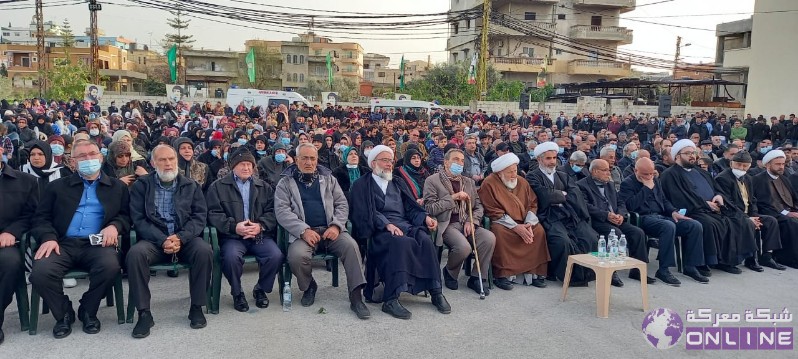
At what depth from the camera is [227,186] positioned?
516 cm

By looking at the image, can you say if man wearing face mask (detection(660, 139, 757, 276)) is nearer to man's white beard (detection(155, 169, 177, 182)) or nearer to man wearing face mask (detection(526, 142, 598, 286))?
man wearing face mask (detection(526, 142, 598, 286))

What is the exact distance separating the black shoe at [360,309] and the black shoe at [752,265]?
16.0 ft

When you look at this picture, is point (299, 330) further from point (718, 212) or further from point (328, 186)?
point (718, 212)

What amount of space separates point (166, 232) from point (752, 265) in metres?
6.58

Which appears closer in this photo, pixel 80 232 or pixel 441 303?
pixel 80 232

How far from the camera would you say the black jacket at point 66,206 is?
4433mm

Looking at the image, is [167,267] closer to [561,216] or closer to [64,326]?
[64,326]

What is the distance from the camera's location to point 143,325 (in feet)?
13.9

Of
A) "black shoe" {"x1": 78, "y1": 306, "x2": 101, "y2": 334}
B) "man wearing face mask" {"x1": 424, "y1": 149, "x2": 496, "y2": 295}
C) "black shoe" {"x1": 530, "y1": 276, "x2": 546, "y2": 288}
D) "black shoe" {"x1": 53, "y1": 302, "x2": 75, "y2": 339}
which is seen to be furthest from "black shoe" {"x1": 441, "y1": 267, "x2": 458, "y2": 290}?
"black shoe" {"x1": 53, "y1": 302, "x2": 75, "y2": 339}

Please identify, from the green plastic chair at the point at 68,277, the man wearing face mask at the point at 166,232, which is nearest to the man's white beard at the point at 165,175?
the man wearing face mask at the point at 166,232

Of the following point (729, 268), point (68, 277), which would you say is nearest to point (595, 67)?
point (729, 268)

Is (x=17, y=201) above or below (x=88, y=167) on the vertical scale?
below

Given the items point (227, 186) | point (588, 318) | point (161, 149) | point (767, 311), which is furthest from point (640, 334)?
point (161, 149)

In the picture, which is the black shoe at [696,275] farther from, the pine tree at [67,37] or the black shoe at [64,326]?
the pine tree at [67,37]
